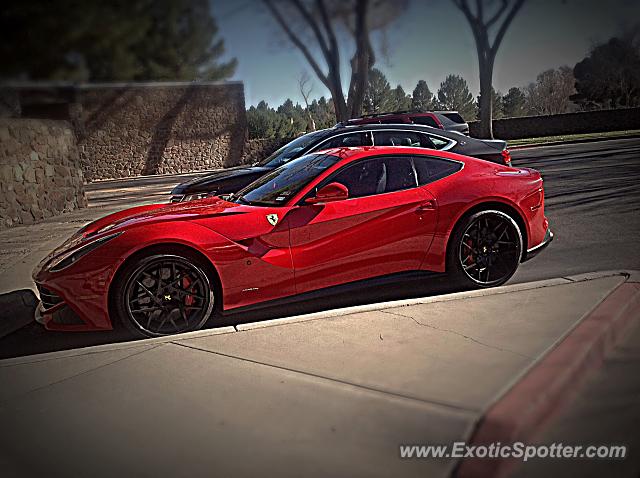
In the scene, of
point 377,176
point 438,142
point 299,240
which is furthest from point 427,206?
point 438,142

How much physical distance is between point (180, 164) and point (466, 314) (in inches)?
1057

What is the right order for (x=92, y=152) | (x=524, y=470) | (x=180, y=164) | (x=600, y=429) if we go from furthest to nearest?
1. (x=180, y=164)
2. (x=92, y=152)
3. (x=600, y=429)
4. (x=524, y=470)

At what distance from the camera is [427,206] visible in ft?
16.8

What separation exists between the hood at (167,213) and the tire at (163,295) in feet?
1.22

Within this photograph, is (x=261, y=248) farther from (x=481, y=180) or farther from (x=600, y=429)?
(x=600, y=429)

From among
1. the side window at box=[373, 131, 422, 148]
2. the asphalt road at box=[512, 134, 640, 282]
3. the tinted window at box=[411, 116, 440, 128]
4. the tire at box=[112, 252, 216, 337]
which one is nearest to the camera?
the tire at box=[112, 252, 216, 337]

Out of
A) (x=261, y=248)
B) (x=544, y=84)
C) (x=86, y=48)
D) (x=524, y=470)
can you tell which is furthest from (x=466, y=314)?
(x=544, y=84)

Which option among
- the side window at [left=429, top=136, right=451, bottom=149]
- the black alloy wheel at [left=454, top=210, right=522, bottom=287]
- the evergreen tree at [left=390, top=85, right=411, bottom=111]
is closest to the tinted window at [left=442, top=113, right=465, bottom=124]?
the side window at [left=429, top=136, right=451, bottom=149]

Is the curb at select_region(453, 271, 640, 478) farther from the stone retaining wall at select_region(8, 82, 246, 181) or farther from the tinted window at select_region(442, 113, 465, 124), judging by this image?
the stone retaining wall at select_region(8, 82, 246, 181)

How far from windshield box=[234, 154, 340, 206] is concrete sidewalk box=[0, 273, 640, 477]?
1.06 m

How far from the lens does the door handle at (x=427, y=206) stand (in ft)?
16.7

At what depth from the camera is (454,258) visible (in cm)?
520

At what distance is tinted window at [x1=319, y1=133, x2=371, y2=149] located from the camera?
9.49 meters

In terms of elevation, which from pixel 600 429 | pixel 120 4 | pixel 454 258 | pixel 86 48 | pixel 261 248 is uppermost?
pixel 120 4
